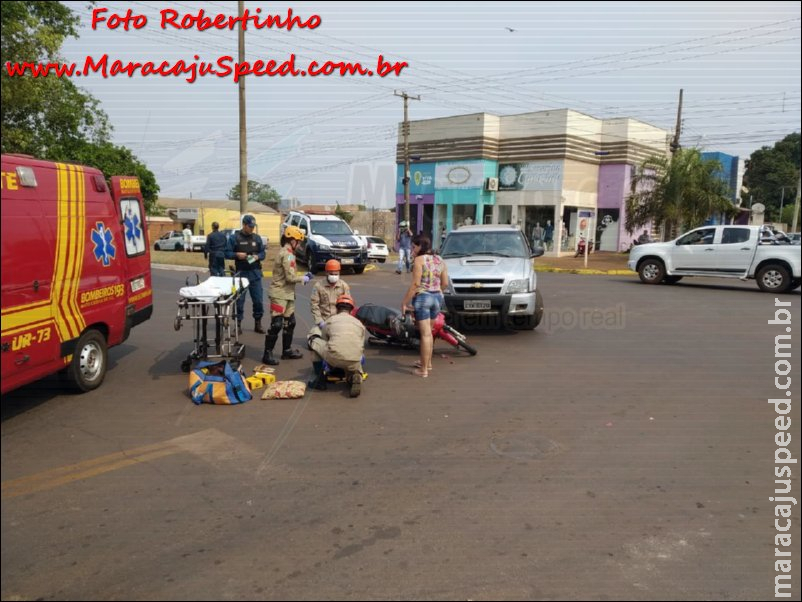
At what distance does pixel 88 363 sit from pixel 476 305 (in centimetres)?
566

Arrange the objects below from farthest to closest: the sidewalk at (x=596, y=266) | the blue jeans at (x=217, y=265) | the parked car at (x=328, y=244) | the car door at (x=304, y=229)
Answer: the sidewalk at (x=596, y=266) < the car door at (x=304, y=229) < the parked car at (x=328, y=244) < the blue jeans at (x=217, y=265)

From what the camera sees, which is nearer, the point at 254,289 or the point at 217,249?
the point at 254,289

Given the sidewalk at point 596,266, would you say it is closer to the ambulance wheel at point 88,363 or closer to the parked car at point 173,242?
the ambulance wheel at point 88,363

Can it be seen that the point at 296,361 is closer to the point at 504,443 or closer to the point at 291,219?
the point at 504,443

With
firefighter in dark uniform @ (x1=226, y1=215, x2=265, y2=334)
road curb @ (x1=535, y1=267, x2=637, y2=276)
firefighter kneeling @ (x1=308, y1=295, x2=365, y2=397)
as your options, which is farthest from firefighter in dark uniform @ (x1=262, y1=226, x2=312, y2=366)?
road curb @ (x1=535, y1=267, x2=637, y2=276)

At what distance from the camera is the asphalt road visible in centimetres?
302

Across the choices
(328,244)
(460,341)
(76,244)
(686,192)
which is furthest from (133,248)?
(686,192)

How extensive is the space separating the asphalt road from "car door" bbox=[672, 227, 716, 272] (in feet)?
31.0

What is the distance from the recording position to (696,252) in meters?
16.5

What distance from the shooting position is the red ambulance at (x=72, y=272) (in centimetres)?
418

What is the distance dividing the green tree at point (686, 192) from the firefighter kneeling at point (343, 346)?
2521 cm

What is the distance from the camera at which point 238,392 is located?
6.23 meters

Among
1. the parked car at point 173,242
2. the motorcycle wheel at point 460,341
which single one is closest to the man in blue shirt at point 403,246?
the motorcycle wheel at point 460,341

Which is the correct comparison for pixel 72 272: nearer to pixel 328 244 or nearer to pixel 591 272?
pixel 328 244
